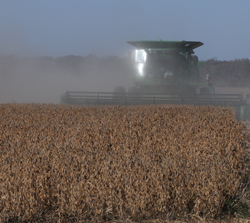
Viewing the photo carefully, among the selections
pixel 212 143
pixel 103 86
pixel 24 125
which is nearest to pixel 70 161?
pixel 212 143

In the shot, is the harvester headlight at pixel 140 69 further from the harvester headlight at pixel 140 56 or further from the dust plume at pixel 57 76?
the dust plume at pixel 57 76

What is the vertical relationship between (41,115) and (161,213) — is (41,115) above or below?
above

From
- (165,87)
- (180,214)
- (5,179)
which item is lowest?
(180,214)

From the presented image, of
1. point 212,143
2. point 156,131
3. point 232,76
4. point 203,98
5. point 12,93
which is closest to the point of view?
point 212,143

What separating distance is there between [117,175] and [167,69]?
11.8m

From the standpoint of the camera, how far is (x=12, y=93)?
117 feet

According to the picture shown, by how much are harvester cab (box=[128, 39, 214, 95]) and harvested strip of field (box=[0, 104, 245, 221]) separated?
9.67m

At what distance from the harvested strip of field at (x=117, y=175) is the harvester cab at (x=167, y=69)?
9.67 metres

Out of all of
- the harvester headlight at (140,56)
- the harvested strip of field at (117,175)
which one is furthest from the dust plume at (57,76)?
the harvested strip of field at (117,175)

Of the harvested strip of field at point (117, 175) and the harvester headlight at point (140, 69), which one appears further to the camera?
the harvester headlight at point (140, 69)

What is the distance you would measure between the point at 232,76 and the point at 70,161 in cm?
3890

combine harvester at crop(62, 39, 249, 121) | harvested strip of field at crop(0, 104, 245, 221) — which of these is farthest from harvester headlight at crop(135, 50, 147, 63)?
harvested strip of field at crop(0, 104, 245, 221)

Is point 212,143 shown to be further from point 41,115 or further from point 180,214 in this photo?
point 41,115

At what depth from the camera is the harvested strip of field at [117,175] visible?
145 inches
